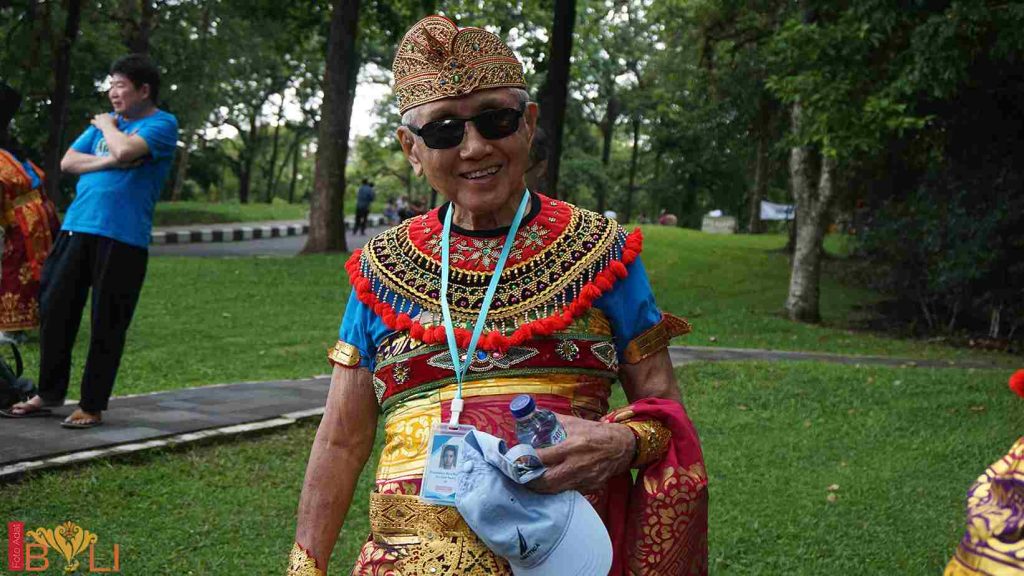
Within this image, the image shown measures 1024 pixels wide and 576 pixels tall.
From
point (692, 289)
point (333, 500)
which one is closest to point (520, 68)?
point (333, 500)

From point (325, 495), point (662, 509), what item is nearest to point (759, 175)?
point (325, 495)

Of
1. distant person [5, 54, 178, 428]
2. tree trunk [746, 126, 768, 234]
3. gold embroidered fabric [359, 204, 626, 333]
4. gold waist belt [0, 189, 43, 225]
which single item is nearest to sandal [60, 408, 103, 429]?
distant person [5, 54, 178, 428]

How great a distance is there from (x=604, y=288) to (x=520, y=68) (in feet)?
1.82

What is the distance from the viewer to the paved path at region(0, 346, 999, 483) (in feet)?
20.3

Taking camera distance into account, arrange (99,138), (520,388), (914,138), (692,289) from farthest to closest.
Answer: (692,289) < (914,138) < (99,138) < (520,388)

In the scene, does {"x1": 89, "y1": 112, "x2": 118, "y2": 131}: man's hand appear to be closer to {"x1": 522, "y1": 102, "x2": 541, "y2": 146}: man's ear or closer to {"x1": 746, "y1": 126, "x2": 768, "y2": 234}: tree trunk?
{"x1": 522, "y1": 102, "x2": 541, "y2": 146}: man's ear

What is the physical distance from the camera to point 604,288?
251 cm

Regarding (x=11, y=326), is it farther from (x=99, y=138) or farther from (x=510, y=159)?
(x=510, y=159)

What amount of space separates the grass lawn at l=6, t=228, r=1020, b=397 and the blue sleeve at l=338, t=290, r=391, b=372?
20.2 ft

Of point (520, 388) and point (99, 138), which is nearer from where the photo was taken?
point (520, 388)

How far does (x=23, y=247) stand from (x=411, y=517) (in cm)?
746

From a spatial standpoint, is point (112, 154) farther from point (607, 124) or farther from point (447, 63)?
A: point (607, 124)

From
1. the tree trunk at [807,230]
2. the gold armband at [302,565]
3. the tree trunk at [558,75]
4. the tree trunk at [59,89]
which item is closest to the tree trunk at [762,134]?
the tree trunk at [807,230]

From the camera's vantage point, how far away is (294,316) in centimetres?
1350
